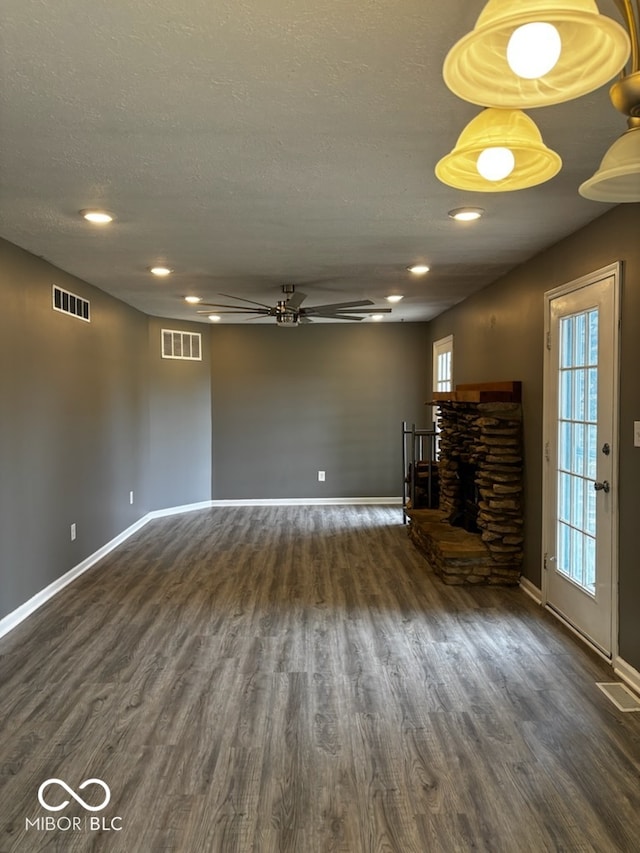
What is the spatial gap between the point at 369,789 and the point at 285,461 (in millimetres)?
5916

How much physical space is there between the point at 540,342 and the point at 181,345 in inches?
190

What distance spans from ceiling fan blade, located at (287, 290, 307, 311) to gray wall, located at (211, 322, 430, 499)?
2602 mm

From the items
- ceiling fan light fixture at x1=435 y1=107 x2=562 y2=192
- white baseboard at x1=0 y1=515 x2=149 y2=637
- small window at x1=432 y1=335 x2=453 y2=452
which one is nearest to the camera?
ceiling fan light fixture at x1=435 y1=107 x2=562 y2=192

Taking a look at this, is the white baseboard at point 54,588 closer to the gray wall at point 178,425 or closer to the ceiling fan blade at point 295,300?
the gray wall at point 178,425

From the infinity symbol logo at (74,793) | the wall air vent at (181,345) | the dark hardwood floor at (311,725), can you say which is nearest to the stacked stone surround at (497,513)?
the dark hardwood floor at (311,725)

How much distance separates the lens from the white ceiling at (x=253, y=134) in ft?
5.11

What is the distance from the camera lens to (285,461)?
26.0 ft

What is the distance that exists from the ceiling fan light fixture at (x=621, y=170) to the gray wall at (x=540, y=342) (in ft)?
5.92

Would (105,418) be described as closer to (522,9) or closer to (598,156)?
(598,156)

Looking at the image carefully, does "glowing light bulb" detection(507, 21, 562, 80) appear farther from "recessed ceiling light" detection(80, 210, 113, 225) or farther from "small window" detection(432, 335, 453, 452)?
"small window" detection(432, 335, 453, 452)

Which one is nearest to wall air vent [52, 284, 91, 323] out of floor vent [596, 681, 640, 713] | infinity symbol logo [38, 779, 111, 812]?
infinity symbol logo [38, 779, 111, 812]

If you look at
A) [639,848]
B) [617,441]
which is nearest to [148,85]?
[617,441]

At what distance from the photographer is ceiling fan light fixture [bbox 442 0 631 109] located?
2.64 ft

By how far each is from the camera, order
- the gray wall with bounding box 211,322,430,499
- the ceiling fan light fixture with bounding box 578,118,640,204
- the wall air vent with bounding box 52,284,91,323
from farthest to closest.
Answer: the gray wall with bounding box 211,322,430,499, the wall air vent with bounding box 52,284,91,323, the ceiling fan light fixture with bounding box 578,118,640,204
